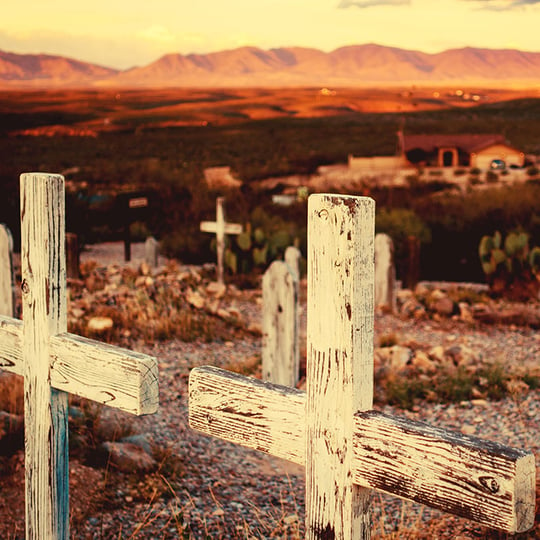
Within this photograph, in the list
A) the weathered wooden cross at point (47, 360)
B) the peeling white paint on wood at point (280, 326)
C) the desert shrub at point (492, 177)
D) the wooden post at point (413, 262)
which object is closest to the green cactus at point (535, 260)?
the wooden post at point (413, 262)

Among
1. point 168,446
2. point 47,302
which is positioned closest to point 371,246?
point 47,302

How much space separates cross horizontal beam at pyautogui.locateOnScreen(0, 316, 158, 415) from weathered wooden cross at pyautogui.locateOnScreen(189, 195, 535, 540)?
50 cm

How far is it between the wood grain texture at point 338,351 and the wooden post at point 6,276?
6273mm

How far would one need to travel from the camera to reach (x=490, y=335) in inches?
360

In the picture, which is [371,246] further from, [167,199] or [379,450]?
[167,199]

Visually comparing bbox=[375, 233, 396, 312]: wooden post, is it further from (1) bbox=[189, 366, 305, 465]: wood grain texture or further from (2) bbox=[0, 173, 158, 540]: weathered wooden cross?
(1) bbox=[189, 366, 305, 465]: wood grain texture

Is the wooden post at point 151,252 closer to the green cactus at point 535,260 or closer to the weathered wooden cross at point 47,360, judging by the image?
the green cactus at point 535,260

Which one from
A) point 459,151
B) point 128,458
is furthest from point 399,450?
point 459,151

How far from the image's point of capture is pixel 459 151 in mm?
43469

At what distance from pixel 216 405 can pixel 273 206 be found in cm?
1795

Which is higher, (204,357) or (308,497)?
(308,497)

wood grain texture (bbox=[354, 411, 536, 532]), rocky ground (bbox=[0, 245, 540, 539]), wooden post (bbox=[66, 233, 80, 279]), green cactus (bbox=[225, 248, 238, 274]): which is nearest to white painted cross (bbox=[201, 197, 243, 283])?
green cactus (bbox=[225, 248, 238, 274])

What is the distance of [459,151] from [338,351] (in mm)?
43060

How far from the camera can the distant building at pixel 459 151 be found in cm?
4244
